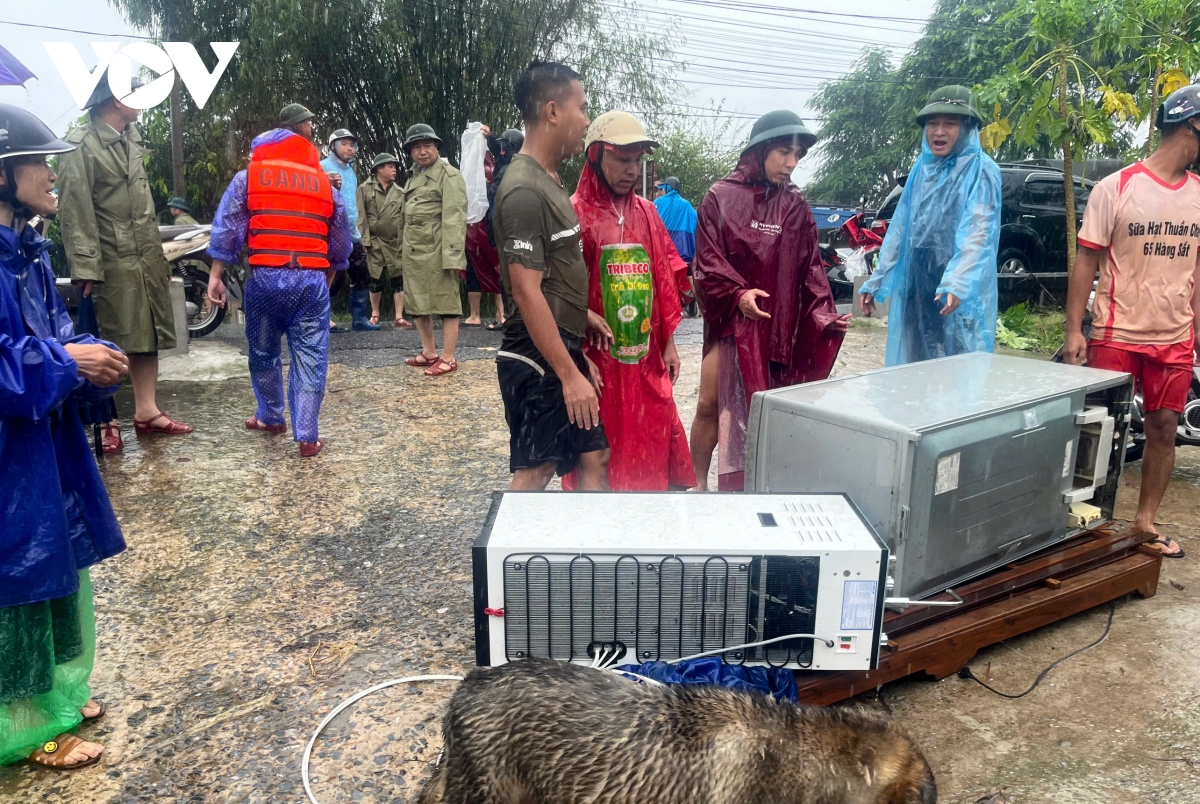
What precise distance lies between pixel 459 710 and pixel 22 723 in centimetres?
132

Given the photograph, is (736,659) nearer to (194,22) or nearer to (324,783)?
(324,783)

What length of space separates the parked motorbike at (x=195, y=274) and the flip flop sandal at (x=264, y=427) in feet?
11.7

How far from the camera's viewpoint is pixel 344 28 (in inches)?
560

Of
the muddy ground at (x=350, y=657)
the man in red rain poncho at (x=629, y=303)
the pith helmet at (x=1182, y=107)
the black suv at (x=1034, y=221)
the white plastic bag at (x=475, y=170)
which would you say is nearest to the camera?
the muddy ground at (x=350, y=657)

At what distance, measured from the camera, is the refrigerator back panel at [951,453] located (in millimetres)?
2600

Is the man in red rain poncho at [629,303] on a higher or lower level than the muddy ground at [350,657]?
higher

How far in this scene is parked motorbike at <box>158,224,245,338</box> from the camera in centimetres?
860

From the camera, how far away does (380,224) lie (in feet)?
30.2

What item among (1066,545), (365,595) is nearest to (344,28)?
(365,595)

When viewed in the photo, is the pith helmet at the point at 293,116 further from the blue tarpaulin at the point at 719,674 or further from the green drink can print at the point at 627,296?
the blue tarpaulin at the point at 719,674

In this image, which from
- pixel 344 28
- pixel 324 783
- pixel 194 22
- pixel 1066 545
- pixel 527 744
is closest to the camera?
pixel 527 744

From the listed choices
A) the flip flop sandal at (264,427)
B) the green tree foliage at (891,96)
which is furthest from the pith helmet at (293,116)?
the green tree foliage at (891,96)

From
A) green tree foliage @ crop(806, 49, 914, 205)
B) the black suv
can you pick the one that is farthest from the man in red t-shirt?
green tree foliage @ crop(806, 49, 914, 205)

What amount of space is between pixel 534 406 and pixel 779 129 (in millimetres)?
1669
